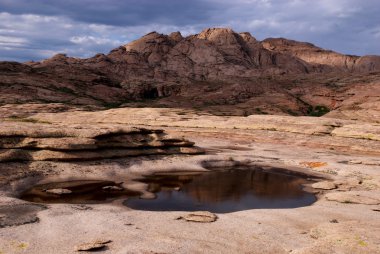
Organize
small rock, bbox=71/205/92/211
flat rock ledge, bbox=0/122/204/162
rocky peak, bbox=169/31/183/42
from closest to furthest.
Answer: small rock, bbox=71/205/92/211, flat rock ledge, bbox=0/122/204/162, rocky peak, bbox=169/31/183/42

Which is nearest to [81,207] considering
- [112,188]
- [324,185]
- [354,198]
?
[112,188]

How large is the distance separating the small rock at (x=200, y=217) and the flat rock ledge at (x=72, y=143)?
19460 mm

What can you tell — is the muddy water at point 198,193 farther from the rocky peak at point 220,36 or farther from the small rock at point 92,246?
the rocky peak at point 220,36

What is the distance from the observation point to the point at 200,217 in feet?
84.2

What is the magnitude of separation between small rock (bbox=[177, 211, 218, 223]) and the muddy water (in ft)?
10.2

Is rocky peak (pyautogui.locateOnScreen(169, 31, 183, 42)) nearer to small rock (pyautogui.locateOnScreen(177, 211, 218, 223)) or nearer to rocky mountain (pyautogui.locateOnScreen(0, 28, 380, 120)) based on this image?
rocky mountain (pyautogui.locateOnScreen(0, 28, 380, 120))

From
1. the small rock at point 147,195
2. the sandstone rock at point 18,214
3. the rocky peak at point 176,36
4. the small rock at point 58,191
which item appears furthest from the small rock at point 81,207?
the rocky peak at point 176,36

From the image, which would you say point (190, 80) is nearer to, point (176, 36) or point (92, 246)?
point (176, 36)

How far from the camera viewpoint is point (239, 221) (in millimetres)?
25391

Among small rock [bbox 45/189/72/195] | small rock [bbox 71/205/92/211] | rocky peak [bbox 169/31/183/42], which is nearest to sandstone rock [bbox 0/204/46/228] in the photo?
small rock [bbox 71/205/92/211]

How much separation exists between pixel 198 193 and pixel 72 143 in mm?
15307

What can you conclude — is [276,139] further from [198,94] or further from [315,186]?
[198,94]

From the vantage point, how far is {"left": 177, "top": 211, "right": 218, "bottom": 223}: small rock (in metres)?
25.2

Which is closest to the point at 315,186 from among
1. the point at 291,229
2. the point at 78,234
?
the point at 291,229
